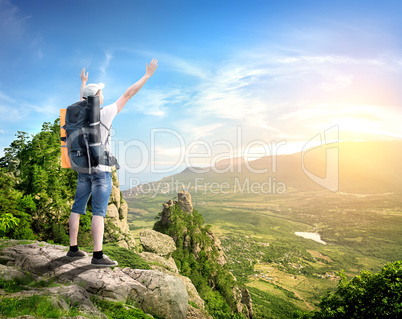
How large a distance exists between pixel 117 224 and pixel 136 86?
59.4 ft

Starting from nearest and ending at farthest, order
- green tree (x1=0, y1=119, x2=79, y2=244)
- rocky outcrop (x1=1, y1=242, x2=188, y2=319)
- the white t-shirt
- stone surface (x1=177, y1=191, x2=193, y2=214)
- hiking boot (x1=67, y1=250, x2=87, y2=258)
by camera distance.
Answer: the white t-shirt → rocky outcrop (x1=1, y1=242, x2=188, y2=319) → hiking boot (x1=67, y1=250, x2=87, y2=258) → green tree (x1=0, y1=119, x2=79, y2=244) → stone surface (x1=177, y1=191, x2=193, y2=214)

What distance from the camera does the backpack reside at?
5.36 m

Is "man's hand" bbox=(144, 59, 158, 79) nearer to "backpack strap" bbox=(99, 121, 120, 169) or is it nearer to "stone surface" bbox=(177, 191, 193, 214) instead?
"backpack strap" bbox=(99, 121, 120, 169)

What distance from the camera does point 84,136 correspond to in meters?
5.34

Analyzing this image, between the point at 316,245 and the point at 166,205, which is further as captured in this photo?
the point at 316,245

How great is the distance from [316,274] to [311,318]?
490ft

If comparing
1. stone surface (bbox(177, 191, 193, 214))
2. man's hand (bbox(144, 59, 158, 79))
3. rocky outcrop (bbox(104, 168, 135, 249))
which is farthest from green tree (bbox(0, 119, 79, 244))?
stone surface (bbox(177, 191, 193, 214))

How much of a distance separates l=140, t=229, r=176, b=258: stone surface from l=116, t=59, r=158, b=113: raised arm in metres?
20.0

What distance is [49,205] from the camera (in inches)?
695

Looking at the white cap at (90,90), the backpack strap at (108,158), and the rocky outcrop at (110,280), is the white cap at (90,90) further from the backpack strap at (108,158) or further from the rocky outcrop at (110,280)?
the rocky outcrop at (110,280)

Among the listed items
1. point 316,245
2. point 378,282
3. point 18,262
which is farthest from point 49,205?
point 316,245

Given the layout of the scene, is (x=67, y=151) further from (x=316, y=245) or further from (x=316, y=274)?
(x=316, y=245)

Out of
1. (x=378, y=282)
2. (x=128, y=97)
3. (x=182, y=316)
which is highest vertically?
(x=128, y=97)

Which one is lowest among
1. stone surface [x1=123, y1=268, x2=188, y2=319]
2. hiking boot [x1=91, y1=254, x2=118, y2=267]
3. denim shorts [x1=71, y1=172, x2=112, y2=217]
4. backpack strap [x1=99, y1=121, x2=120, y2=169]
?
stone surface [x1=123, y1=268, x2=188, y2=319]
